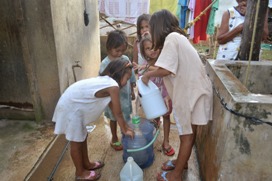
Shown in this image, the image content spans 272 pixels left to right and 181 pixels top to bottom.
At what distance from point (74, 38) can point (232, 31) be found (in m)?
2.31

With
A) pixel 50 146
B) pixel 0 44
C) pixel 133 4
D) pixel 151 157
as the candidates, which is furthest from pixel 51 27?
pixel 133 4

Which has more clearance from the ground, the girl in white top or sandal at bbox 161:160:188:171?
the girl in white top

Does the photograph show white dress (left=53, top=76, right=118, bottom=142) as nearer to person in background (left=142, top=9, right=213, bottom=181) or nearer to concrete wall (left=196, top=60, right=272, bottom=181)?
person in background (left=142, top=9, right=213, bottom=181)

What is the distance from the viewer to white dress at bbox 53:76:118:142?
7.34 ft

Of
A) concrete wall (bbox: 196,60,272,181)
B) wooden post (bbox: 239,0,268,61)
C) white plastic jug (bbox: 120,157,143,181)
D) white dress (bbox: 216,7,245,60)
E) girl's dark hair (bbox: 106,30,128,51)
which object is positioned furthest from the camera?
white dress (bbox: 216,7,245,60)

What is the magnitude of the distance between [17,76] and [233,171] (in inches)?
110

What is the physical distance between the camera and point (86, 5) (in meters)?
4.23

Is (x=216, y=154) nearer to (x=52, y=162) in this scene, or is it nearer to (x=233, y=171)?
(x=233, y=171)

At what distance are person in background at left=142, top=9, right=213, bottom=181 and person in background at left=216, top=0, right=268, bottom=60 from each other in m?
1.23

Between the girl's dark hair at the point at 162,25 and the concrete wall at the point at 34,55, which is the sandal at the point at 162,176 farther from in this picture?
the concrete wall at the point at 34,55

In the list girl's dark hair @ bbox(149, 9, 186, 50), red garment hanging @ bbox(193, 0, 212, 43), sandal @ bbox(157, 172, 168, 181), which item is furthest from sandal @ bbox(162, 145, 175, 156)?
red garment hanging @ bbox(193, 0, 212, 43)

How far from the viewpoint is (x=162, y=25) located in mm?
2154

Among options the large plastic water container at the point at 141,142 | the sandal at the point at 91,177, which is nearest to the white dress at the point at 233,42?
the large plastic water container at the point at 141,142

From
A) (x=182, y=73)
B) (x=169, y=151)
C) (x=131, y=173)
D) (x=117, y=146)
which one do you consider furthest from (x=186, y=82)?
(x=117, y=146)
